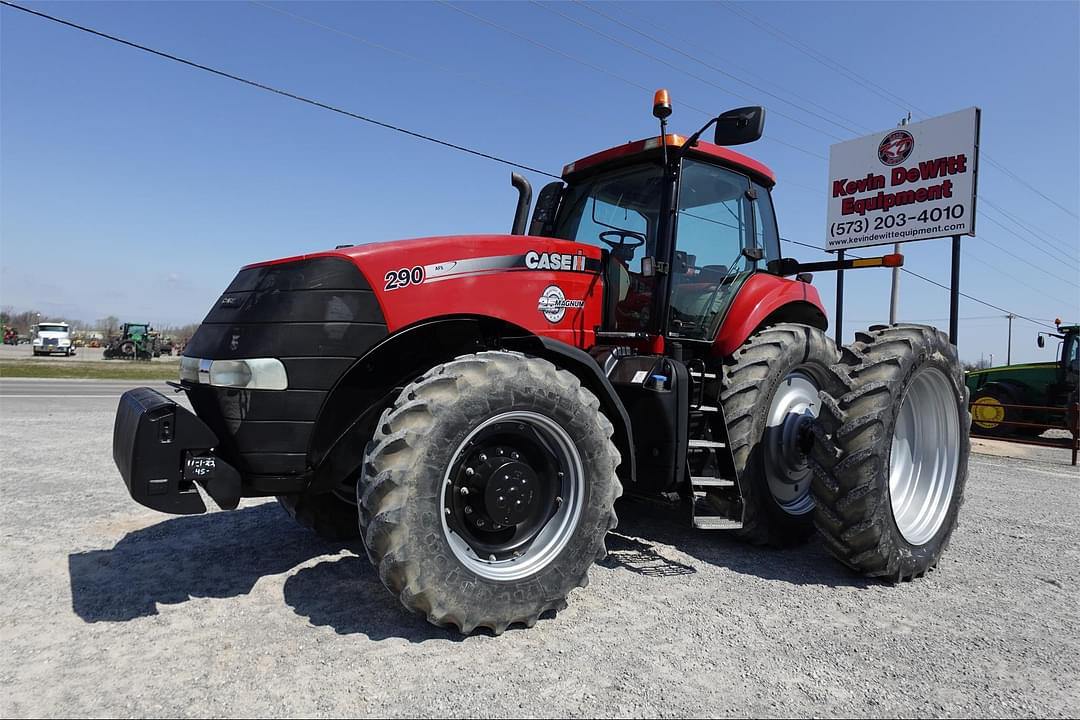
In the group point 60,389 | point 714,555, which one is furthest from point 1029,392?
point 60,389

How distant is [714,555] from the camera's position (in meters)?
4.26

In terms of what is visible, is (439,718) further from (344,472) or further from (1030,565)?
(1030,565)

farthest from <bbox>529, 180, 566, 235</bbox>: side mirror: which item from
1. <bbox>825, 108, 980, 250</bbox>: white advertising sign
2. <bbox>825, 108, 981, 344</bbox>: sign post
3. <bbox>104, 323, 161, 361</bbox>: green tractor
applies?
<bbox>104, 323, 161, 361</bbox>: green tractor

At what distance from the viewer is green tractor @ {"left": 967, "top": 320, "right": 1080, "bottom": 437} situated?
13.9 m

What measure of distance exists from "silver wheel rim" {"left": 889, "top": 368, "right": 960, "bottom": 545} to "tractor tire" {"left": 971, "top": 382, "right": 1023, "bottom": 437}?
11450mm

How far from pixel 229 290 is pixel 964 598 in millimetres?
4246

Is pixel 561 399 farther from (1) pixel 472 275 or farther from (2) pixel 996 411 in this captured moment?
(2) pixel 996 411

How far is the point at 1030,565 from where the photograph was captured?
14.1 feet

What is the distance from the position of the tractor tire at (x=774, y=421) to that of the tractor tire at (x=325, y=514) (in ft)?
8.09

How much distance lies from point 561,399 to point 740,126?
5.86 feet

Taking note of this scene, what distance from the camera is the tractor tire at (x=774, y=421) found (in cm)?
412

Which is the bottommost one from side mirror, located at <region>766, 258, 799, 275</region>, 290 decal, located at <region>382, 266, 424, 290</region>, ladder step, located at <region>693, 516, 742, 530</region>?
ladder step, located at <region>693, 516, 742, 530</region>

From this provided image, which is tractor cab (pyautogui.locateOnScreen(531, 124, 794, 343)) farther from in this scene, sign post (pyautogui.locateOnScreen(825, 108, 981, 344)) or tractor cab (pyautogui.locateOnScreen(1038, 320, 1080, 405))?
tractor cab (pyautogui.locateOnScreen(1038, 320, 1080, 405))

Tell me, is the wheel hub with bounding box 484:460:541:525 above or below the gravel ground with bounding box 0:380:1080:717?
above
